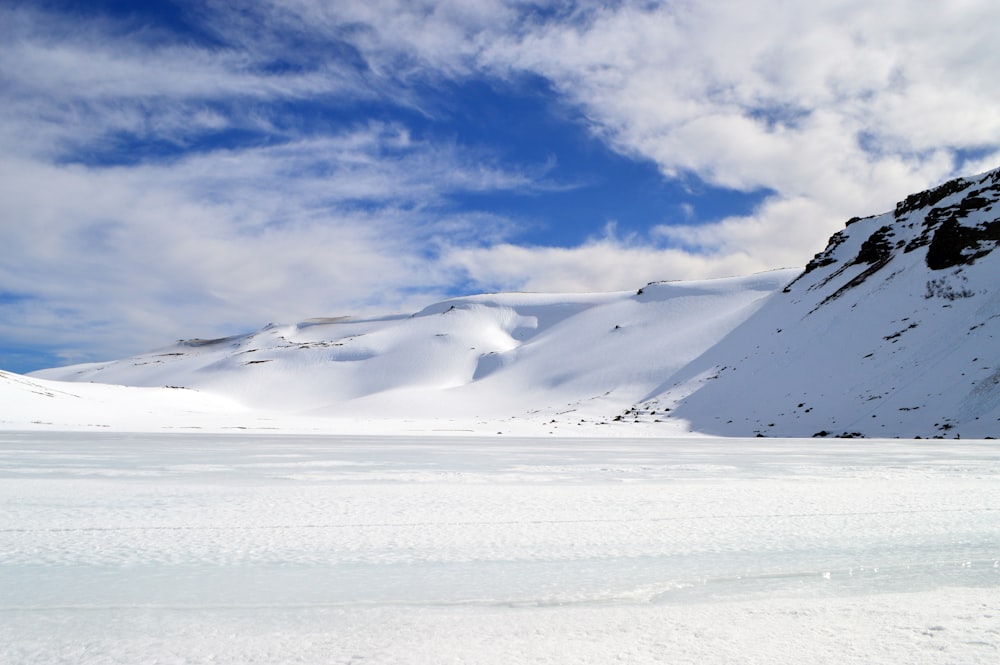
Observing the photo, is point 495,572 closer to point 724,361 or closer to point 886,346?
point 886,346

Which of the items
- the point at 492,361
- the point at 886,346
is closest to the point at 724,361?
the point at 886,346

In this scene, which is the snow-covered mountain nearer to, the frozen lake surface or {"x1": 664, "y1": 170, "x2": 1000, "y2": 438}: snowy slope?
{"x1": 664, "y1": 170, "x2": 1000, "y2": 438}: snowy slope

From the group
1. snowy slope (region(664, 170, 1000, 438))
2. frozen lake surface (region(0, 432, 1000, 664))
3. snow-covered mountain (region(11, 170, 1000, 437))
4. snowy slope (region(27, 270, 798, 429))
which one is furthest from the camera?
snowy slope (region(27, 270, 798, 429))

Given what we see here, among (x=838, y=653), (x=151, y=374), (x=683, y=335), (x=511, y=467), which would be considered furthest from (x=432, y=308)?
(x=838, y=653)

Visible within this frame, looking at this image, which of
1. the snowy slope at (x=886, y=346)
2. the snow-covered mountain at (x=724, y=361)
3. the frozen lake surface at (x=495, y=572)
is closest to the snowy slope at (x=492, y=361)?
the snow-covered mountain at (x=724, y=361)

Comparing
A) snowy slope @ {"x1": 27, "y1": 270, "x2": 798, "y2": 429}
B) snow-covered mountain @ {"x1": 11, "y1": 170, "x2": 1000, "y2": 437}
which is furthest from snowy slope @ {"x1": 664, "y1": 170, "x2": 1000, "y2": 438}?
snowy slope @ {"x1": 27, "y1": 270, "x2": 798, "y2": 429}

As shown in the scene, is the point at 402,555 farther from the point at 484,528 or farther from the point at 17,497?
the point at 17,497
